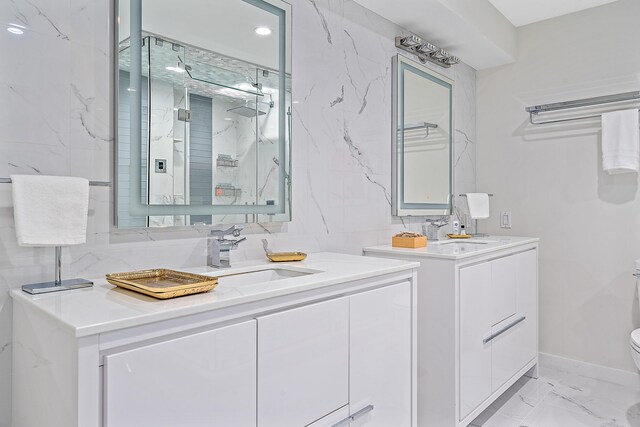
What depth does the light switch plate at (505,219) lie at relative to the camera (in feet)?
10.2

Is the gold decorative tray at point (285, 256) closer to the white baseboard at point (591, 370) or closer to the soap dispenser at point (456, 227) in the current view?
the soap dispenser at point (456, 227)

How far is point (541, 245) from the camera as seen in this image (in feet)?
9.70

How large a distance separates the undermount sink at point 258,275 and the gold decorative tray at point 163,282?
0.20 meters

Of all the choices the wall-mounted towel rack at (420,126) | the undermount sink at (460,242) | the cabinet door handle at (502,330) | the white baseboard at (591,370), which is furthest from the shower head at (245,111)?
the white baseboard at (591,370)

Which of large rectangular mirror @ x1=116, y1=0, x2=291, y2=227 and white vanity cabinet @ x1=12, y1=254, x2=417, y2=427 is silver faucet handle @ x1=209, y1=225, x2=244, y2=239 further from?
white vanity cabinet @ x1=12, y1=254, x2=417, y2=427

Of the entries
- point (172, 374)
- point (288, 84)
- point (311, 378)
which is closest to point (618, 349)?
point (311, 378)

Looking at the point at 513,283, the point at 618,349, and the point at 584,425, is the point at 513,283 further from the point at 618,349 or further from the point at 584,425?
the point at 618,349

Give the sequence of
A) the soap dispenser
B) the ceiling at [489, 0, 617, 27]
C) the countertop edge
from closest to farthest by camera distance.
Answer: the countertop edge < the ceiling at [489, 0, 617, 27] < the soap dispenser

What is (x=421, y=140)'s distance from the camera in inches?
103

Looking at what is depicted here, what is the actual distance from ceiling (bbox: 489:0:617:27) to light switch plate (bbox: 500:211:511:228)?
1.33m

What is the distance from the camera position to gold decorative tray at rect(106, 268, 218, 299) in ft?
3.30

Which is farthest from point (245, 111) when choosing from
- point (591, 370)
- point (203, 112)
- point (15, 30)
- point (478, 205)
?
point (591, 370)

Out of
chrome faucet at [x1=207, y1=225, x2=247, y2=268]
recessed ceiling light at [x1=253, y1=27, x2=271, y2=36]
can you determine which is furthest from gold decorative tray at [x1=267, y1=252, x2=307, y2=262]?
recessed ceiling light at [x1=253, y1=27, x2=271, y2=36]

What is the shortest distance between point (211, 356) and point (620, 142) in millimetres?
2630
